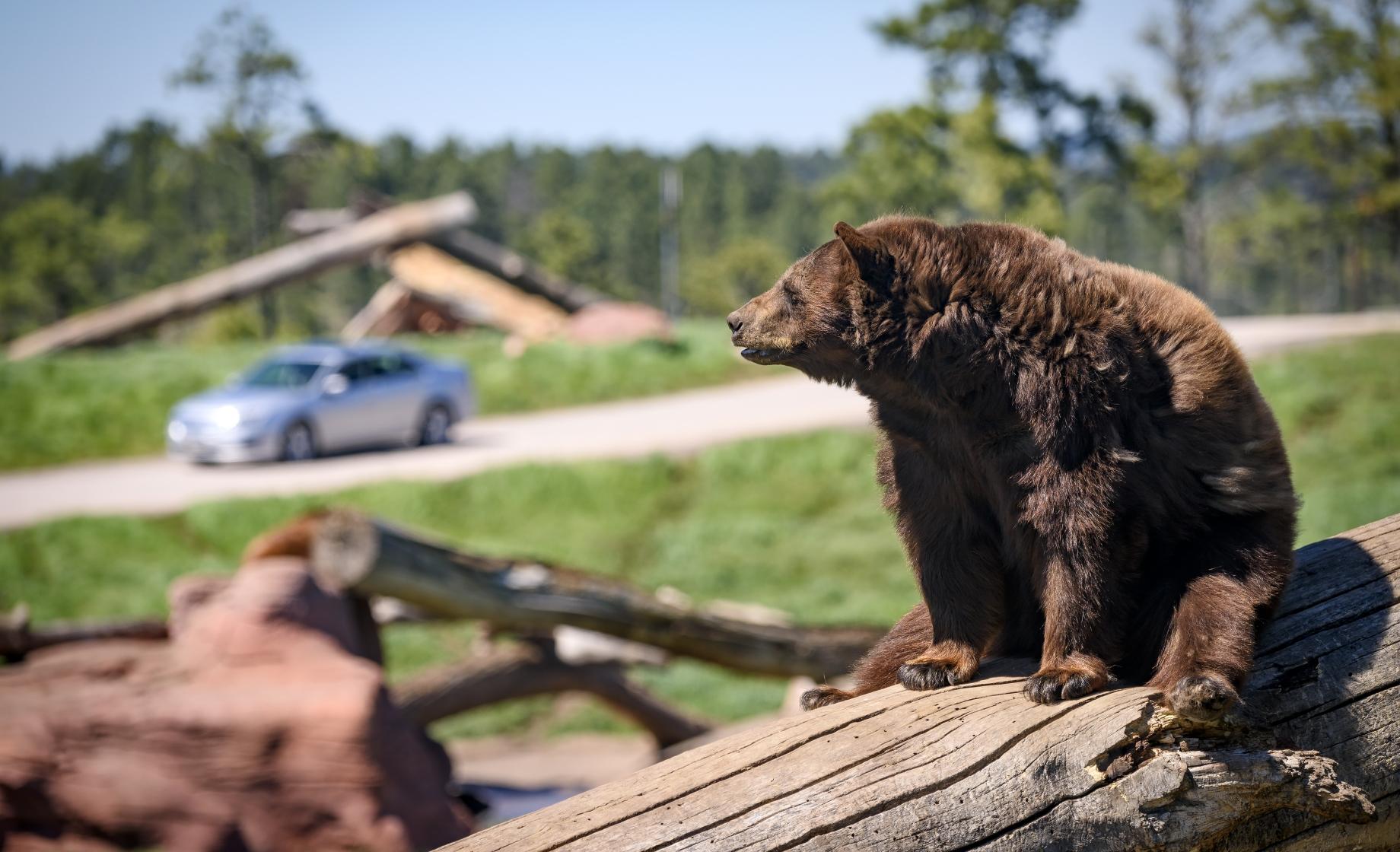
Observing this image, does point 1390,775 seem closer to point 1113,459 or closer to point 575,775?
point 1113,459

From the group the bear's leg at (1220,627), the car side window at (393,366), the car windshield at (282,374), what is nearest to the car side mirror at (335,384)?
the car windshield at (282,374)

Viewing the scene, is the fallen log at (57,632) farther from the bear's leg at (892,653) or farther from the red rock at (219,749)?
the bear's leg at (892,653)

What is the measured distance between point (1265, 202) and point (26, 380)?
3550cm

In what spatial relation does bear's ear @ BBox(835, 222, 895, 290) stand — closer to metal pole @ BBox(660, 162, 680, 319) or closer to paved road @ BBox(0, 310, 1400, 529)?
paved road @ BBox(0, 310, 1400, 529)

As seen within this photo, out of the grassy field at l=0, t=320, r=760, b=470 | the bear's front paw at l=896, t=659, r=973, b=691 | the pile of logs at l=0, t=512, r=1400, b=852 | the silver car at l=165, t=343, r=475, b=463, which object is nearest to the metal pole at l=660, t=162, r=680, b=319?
the grassy field at l=0, t=320, r=760, b=470

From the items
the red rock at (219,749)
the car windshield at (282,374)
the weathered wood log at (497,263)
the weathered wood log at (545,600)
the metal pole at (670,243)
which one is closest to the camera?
the red rock at (219,749)

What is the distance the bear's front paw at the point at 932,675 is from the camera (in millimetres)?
3355

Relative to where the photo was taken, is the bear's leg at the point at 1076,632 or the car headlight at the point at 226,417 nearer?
the bear's leg at the point at 1076,632

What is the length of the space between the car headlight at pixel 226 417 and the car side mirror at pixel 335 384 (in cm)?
119

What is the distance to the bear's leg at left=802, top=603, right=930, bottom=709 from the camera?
368 cm

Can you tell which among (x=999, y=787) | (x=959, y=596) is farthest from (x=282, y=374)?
(x=999, y=787)

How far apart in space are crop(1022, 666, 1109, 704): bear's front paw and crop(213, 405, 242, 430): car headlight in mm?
15572

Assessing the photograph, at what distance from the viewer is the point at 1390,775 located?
10.6ft

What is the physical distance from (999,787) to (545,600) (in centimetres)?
702
